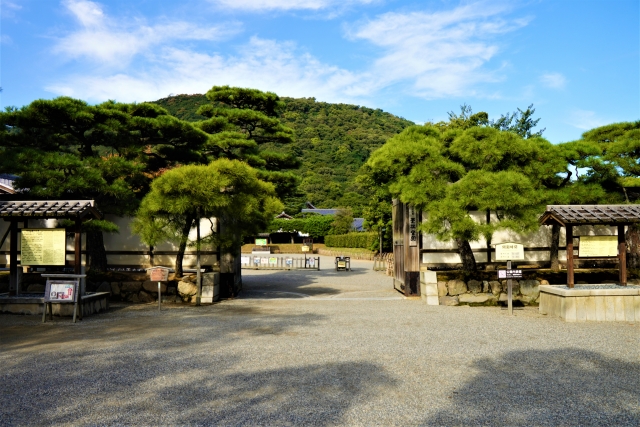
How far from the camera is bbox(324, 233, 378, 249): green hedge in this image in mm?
35438

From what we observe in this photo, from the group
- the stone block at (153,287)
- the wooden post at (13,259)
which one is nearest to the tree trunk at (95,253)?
the stone block at (153,287)

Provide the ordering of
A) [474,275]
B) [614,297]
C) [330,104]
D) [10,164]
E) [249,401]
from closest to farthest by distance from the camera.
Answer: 1. [249,401]
2. [614,297]
3. [10,164]
4. [474,275]
5. [330,104]

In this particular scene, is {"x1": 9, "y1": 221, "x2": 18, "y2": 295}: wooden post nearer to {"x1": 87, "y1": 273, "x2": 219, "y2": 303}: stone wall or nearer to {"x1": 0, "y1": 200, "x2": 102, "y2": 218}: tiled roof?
{"x1": 0, "y1": 200, "x2": 102, "y2": 218}: tiled roof

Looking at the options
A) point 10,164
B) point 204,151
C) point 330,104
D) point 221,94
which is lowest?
point 10,164

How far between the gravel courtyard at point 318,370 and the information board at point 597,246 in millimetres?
1531

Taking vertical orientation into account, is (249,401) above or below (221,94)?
below

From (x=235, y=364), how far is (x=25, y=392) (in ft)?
6.79

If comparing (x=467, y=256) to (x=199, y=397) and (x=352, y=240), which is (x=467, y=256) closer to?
(x=199, y=397)

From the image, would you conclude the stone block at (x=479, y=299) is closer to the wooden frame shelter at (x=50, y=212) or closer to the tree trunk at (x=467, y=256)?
the tree trunk at (x=467, y=256)

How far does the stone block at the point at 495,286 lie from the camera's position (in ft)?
36.9

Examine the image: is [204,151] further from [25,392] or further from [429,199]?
[25,392]

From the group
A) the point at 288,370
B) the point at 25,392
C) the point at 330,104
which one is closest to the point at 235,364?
the point at 288,370

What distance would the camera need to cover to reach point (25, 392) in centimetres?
468

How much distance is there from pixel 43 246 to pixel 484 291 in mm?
9205
